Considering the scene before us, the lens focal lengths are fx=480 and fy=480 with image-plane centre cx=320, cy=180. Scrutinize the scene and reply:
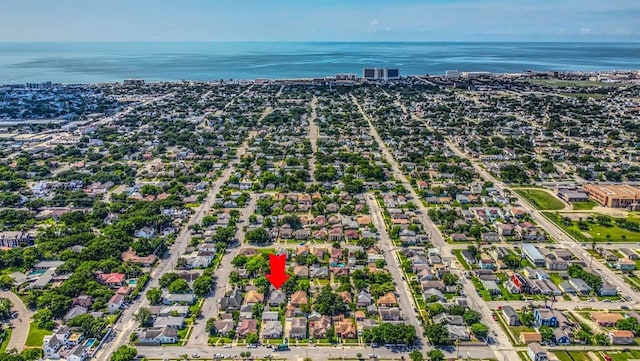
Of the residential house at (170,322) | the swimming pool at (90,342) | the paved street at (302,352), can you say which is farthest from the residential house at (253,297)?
the swimming pool at (90,342)

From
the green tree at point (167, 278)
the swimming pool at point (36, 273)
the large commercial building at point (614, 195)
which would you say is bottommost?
the swimming pool at point (36, 273)

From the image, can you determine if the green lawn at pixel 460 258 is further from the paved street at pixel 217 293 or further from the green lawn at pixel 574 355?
the paved street at pixel 217 293

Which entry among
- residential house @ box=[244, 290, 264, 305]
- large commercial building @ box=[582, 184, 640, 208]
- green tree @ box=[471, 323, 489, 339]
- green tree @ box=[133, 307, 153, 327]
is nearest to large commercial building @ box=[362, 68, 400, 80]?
large commercial building @ box=[582, 184, 640, 208]

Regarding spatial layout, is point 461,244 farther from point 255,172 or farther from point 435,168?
point 255,172

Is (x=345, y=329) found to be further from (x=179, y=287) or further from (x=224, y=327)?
(x=179, y=287)

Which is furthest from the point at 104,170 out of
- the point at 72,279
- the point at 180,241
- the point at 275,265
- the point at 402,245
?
the point at 402,245
